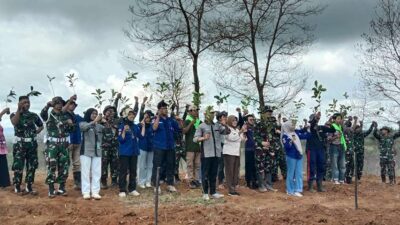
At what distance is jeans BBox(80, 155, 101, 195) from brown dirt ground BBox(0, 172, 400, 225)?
280mm

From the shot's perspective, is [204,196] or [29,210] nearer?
[29,210]

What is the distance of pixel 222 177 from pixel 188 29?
4.49 metres

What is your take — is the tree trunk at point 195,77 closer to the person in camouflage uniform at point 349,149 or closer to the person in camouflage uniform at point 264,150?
the person in camouflage uniform at point 264,150

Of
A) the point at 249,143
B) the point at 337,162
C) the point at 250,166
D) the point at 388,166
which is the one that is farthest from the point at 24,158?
the point at 388,166

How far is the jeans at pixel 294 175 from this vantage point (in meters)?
10.2

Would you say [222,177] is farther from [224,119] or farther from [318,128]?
[318,128]

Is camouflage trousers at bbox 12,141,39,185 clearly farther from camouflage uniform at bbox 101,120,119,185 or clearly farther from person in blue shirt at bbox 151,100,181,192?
person in blue shirt at bbox 151,100,181,192

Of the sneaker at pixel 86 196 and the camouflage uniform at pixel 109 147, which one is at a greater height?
the camouflage uniform at pixel 109 147

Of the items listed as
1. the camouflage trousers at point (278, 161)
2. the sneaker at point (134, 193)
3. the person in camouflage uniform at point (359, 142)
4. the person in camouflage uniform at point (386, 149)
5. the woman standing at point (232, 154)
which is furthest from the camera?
the person in camouflage uniform at point (386, 149)

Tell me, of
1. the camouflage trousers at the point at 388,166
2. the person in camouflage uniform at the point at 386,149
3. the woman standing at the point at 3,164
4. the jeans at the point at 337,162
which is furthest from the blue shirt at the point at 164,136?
→ the camouflage trousers at the point at 388,166

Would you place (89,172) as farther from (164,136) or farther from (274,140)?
(274,140)

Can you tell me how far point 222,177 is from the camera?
10789 millimetres

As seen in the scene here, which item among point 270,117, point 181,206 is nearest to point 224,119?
point 270,117

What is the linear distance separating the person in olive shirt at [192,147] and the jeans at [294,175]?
2.08 meters
